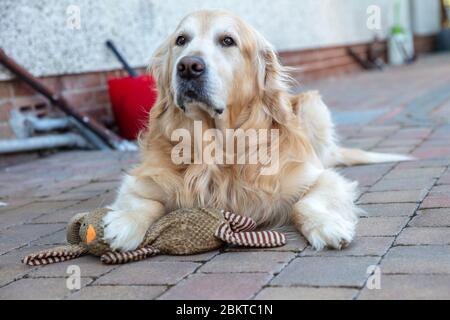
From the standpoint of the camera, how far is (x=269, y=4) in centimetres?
1077

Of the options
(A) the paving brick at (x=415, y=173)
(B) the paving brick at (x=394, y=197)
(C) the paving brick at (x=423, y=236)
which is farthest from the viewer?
(A) the paving brick at (x=415, y=173)

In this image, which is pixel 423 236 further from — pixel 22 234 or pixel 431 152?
pixel 431 152

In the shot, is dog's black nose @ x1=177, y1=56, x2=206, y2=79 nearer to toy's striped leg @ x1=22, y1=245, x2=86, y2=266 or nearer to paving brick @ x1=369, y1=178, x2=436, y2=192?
toy's striped leg @ x1=22, y1=245, x2=86, y2=266

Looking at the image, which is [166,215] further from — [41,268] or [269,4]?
[269,4]

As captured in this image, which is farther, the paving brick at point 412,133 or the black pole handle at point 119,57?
the black pole handle at point 119,57

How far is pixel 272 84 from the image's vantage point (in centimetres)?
375

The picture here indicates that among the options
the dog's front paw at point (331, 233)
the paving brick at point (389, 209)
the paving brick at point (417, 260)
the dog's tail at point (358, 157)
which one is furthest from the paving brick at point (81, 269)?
the dog's tail at point (358, 157)

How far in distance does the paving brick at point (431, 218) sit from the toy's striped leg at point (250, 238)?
25.8 inches

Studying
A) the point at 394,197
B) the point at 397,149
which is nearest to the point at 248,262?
the point at 394,197

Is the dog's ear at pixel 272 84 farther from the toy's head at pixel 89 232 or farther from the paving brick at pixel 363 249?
the toy's head at pixel 89 232

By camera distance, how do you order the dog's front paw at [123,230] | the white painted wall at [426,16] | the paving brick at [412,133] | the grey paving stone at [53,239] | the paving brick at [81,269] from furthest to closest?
1. the white painted wall at [426,16]
2. the paving brick at [412,133]
3. the grey paving stone at [53,239]
4. the dog's front paw at [123,230]
5. the paving brick at [81,269]

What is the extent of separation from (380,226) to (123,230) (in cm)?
120

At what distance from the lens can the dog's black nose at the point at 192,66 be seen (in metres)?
3.27

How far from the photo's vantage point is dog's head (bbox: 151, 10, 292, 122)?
3322 millimetres
